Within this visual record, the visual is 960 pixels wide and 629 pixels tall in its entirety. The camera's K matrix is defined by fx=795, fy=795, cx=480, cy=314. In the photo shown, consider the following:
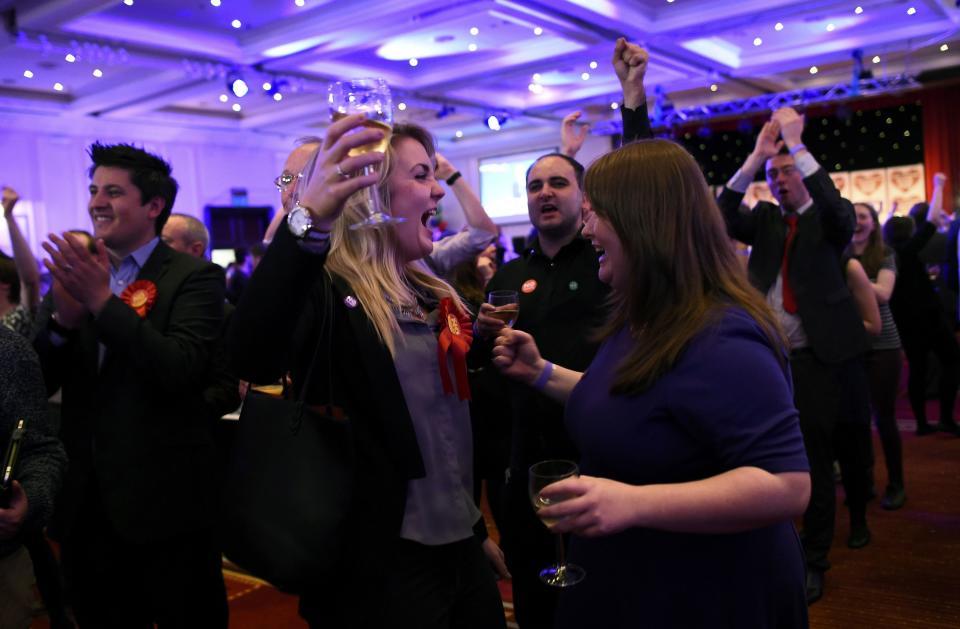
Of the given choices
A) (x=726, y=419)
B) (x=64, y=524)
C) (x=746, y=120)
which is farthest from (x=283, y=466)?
(x=746, y=120)

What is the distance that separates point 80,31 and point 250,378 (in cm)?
880

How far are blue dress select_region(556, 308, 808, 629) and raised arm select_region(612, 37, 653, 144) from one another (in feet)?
3.95

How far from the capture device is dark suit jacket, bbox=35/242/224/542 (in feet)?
7.06

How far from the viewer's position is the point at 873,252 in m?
4.86

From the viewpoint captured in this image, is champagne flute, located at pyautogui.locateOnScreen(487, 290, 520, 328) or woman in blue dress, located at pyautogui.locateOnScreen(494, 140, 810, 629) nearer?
woman in blue dress, located at pyautogui.locateOnScreen(494, 140, 810, 629)

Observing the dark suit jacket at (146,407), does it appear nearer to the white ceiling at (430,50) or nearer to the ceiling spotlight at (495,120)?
the white ceiling at (430,50)

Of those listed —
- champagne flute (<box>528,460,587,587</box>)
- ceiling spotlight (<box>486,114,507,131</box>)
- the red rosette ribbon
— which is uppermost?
ceiling spotlight (<box>486,114,507,131</box>)

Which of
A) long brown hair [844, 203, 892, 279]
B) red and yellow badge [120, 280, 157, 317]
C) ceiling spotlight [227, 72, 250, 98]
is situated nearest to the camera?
red and yellow badge [120, 280, 157, 317]

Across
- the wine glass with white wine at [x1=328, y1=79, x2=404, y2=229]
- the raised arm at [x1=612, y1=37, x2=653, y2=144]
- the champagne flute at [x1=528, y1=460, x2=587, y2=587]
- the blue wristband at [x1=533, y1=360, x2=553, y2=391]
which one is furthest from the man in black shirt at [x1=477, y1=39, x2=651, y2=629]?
the wine glass with white wine at [x1=328, y1=79, x2=404, y2=229]

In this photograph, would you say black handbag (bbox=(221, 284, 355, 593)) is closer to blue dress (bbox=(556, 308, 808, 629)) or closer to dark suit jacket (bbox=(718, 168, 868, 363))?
blue dress (bbox=(556, 308, 808, 629))

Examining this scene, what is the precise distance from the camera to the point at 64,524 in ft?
7.36

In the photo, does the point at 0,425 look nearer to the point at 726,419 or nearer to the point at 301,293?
the point at 301,293

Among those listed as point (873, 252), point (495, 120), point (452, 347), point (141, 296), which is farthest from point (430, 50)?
point (452, 347)

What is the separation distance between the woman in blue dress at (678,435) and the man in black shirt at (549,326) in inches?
36.6
